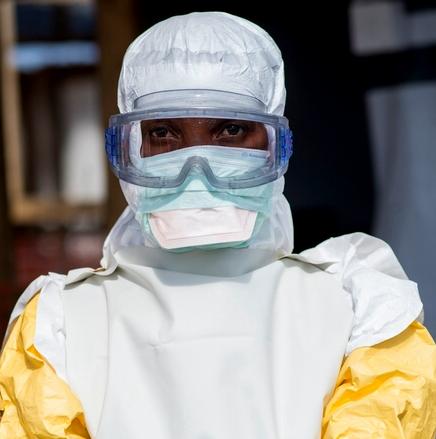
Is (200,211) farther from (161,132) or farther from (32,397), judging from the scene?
(32,397)

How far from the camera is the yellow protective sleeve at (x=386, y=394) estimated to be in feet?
5.32

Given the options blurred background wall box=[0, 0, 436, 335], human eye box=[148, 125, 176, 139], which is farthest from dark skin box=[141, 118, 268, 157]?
blurred background wall box=[0, 0, 436, 335]

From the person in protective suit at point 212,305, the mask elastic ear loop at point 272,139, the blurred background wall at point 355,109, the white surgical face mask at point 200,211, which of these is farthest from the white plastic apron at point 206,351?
the blurred background wall at point 355,109

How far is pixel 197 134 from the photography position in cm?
177

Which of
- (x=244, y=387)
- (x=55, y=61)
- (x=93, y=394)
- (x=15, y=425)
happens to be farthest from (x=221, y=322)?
(x=55, y=61)


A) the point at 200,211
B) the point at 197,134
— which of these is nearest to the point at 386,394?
the point at 200,211

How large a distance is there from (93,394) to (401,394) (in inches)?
20.8

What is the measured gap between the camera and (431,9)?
141 inches

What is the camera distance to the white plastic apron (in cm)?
165

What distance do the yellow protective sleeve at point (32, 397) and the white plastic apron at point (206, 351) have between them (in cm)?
3

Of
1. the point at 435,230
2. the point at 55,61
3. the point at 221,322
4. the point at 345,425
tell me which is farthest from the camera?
the point at 55,61

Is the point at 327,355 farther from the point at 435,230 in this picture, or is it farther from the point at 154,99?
the point at 435,230

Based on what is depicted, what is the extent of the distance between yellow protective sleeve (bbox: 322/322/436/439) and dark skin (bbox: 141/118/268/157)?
1.44 ft

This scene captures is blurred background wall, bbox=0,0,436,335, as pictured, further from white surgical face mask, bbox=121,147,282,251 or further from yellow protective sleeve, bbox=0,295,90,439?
yellow protective sleeve, bbox=0,295,90,439
